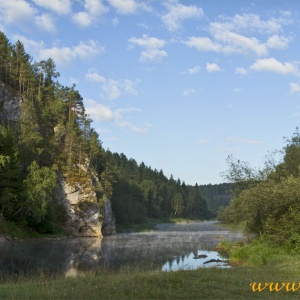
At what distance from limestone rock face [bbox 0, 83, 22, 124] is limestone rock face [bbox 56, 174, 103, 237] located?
19716 millimetres

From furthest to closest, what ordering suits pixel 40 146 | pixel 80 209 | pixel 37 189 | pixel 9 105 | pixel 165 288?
pixel 9 105, pixel 80 209, pixel 40 146, pixel 37 189, pixel 165 288

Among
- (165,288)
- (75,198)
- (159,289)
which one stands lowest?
(165,288)

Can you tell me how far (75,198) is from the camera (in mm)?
95625

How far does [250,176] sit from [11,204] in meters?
42.5

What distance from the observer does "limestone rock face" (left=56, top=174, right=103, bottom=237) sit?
9275 cm

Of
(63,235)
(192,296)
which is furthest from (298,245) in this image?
(63,235)

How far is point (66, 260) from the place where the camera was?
136 ft

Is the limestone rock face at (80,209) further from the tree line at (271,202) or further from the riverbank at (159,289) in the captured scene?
the riverbank at (159,289)

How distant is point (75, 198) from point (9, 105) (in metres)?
29.9

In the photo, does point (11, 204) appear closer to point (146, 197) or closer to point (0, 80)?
point (0, 80)

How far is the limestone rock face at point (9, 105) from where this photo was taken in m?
95.1

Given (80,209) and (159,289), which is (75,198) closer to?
(80,209)

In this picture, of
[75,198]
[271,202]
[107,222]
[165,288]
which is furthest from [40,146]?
[165,288]

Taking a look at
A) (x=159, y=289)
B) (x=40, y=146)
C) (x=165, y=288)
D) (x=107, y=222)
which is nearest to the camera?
(x=159, y=289)
